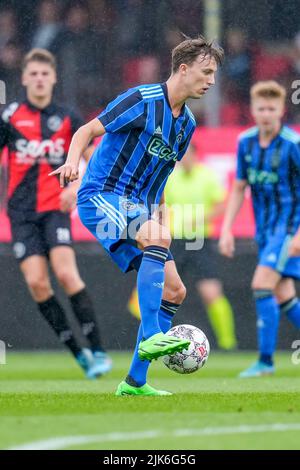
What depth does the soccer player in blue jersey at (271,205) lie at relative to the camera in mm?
8898

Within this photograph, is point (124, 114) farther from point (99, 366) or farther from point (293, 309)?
point (293, 309)

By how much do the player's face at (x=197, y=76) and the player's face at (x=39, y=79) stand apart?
320 cm

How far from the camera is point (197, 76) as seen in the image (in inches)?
245

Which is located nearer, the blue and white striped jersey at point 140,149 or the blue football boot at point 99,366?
the blue and white striped jersey at point 140,149

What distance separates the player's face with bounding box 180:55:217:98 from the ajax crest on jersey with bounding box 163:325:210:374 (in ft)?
4.10

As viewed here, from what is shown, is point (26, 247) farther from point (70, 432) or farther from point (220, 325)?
point (70, 432)

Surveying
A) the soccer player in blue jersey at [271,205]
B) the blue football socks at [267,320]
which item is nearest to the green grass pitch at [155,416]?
the blue football socks at [267,320]

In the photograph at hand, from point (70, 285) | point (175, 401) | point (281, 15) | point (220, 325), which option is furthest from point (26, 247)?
point (281, 15)

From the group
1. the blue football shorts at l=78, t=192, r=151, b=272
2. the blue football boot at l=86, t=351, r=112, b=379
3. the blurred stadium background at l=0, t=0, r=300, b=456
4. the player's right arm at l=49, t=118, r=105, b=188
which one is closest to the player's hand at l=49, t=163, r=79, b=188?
the player's right arm at l=49, t=118, r=105, b=188

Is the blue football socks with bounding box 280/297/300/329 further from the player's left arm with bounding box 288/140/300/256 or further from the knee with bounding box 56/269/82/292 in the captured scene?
the knee with bounding box 56/269/82/292

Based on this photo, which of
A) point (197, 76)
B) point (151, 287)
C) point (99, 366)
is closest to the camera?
point (151, 287)

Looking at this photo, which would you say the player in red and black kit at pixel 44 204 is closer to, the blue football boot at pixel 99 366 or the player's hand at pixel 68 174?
the blue football boot at pixel 99 366

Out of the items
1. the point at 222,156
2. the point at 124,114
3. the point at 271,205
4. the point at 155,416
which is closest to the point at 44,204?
the point at 271,205

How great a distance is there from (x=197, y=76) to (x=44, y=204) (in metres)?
3.08
